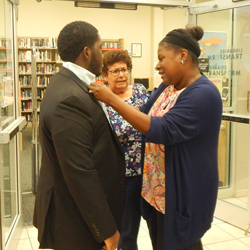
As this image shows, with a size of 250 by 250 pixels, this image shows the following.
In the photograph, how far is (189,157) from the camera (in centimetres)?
157

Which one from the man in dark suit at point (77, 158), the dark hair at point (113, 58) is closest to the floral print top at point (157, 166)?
the man in dark suit at point (77, 158)

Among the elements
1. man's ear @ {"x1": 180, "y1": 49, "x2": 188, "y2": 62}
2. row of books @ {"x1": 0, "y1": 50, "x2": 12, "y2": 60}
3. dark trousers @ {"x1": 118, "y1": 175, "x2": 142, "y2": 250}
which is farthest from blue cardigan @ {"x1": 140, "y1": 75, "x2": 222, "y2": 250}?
row of books @ {"x1": 0, "y1": 50, "x2": 12, "y2": 60}

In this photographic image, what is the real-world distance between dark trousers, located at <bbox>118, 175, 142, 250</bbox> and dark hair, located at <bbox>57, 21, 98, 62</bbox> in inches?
42.8

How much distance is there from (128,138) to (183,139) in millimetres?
769

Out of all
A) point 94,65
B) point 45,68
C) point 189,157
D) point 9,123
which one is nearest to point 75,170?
point 94,65

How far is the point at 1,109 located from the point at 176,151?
4.52 feet

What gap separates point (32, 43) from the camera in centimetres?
927

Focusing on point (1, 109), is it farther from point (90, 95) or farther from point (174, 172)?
point (174, 172)

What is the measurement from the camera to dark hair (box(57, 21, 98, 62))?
4.49 feet

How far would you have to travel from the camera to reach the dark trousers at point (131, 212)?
2.23 metres

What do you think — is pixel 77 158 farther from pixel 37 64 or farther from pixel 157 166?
pixel 37 64

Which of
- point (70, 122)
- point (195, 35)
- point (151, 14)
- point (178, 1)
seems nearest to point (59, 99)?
point (70, 122)

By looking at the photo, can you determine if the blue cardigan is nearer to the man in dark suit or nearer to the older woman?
the man in dark suit

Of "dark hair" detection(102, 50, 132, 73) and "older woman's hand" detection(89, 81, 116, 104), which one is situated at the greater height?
"dark hair" detection(102, 50, 132, 73)
